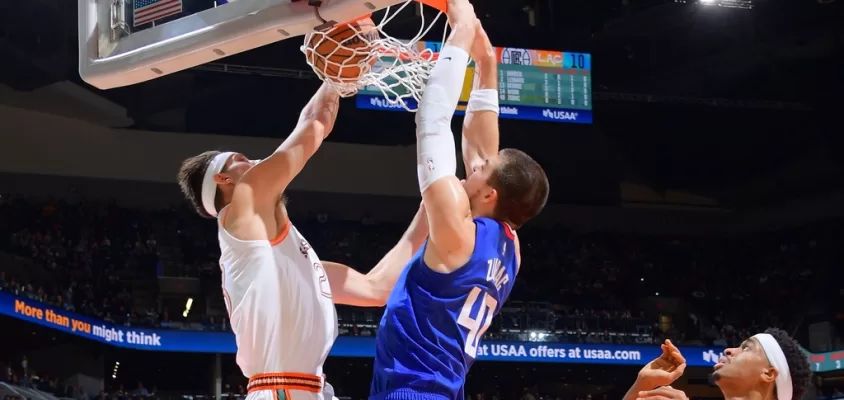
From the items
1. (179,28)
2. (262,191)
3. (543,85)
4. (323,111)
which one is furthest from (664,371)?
(543,85)

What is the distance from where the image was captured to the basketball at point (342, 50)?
12.9 ft

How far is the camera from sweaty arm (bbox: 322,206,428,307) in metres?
4.02

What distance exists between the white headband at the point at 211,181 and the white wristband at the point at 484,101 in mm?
959

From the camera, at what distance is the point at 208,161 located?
3.74 m

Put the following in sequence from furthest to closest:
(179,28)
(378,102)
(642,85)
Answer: (642,85), (378,102), (179,28)

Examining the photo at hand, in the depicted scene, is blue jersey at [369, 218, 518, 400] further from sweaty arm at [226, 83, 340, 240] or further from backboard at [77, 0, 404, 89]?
backboard at [77, 0, 404, 89]

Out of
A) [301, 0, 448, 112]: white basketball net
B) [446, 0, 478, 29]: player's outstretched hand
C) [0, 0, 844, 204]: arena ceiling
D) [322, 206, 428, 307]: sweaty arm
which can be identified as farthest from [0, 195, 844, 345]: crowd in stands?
[446, 0, 478, 29]: player's outstretched hand

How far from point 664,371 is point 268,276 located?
1358mm

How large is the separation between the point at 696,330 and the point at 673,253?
329 cm

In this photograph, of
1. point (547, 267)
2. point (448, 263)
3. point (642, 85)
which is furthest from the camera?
point (642, 85)

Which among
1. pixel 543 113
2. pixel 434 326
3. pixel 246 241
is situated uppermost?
pixel 543 113

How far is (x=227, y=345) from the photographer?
691 inches

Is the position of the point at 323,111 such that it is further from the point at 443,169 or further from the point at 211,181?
the point at 443,169

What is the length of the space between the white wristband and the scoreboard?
43.2 feet
